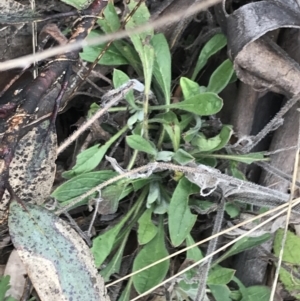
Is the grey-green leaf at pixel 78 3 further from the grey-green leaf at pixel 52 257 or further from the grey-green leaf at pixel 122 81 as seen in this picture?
the grey-green leaf at pixel 52 257

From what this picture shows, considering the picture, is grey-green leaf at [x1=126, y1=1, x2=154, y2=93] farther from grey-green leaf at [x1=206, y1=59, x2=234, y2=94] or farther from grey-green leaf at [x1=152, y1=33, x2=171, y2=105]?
grey-green leaf at [x1=206, y1=59, x2=234, y2=94]

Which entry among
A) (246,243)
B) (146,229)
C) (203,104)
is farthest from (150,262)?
(203,104)

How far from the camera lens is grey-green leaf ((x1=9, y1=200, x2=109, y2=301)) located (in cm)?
81

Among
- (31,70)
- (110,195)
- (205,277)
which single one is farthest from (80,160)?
(205,277)

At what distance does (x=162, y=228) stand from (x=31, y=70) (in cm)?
45

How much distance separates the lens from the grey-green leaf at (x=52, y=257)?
0.81m

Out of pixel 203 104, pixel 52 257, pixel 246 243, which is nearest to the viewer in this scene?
pixel 52 257

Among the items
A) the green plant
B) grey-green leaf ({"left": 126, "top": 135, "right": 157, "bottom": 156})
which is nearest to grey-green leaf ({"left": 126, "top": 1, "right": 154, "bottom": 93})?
the green plant

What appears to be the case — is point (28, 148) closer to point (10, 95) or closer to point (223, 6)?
point (10, 95)

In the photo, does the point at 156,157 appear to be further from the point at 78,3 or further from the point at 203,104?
the point at 78,3

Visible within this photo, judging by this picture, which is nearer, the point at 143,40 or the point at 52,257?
the point at 52,257

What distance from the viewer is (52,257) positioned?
82 cm

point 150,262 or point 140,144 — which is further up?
point 140,144

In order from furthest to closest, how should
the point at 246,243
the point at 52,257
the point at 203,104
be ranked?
the point at 246,243
the point at 203,104
the point at 52,257
